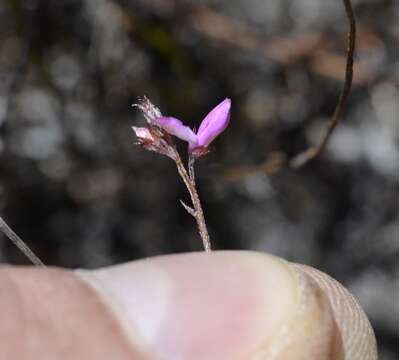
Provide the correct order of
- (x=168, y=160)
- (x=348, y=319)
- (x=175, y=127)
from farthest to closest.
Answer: (x=168, y=160)
(x=175, y=127)
(x=348, y=319)

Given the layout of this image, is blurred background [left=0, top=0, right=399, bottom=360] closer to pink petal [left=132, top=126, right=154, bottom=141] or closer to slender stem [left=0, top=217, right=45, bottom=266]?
pink petal [left=132, top=126, right=154, bottom=141]

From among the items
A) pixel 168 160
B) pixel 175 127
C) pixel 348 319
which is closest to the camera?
pixel 348 319

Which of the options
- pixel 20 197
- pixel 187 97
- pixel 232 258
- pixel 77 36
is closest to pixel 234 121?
pixel 187 97

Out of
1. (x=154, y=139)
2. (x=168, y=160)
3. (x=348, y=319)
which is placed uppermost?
(x=154, y=139)

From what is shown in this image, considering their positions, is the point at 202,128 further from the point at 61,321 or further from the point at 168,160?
the point at 168,160

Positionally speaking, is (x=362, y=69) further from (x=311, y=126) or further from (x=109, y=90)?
(x=109, y=90)

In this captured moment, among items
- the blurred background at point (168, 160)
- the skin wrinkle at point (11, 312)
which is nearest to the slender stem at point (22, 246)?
the skin wrinkle at point (11, 312)

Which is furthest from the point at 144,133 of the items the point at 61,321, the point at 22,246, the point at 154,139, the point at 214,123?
the point at 61,321

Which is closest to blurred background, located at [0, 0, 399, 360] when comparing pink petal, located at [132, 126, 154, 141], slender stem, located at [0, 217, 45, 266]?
pink petal, located at [132, 126, 154, 141]
